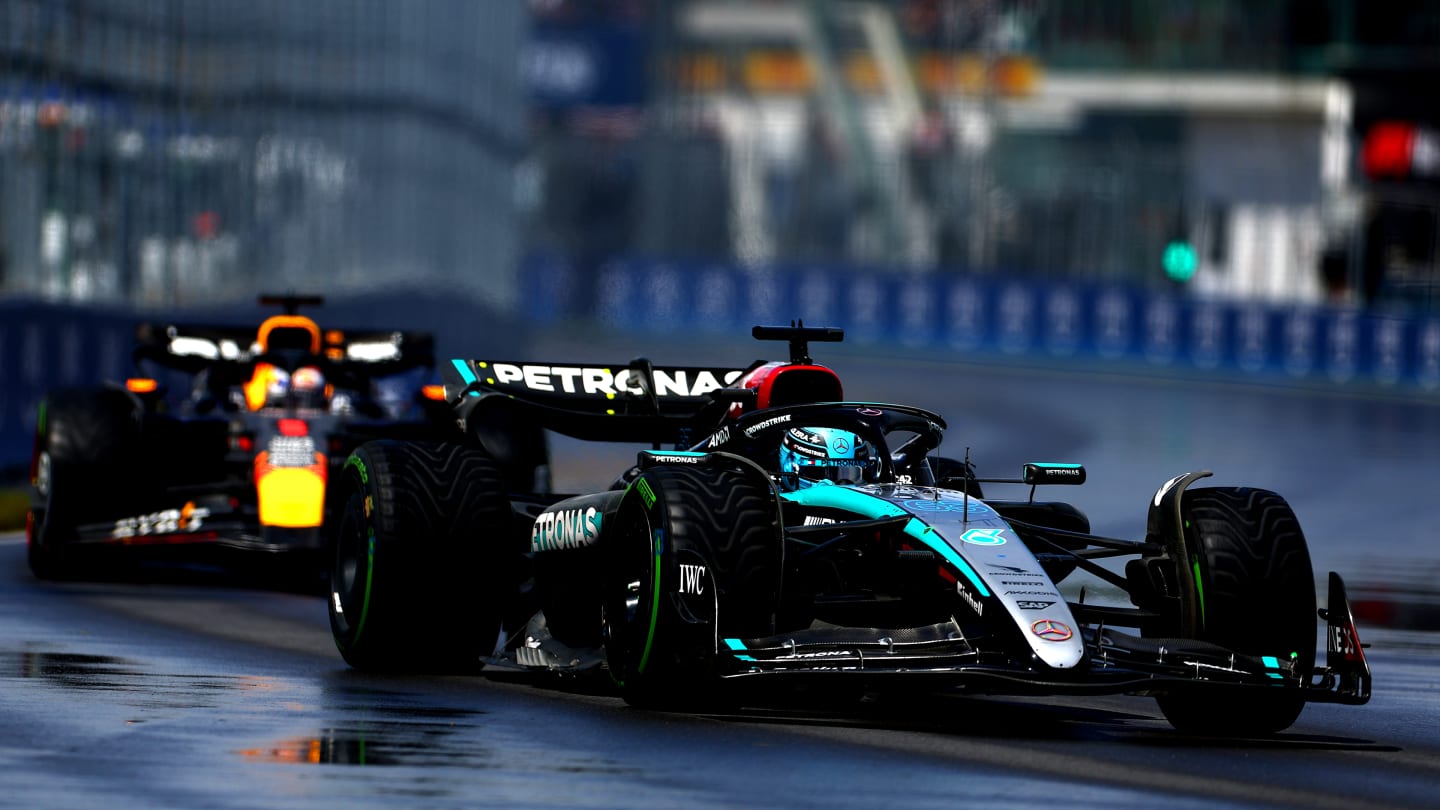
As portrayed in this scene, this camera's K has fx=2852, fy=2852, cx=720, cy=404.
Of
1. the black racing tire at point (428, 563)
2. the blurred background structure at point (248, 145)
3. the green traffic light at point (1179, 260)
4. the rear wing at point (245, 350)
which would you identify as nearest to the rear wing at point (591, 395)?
Answer: the black racing tire at point (428, 563)

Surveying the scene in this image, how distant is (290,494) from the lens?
50.3 ft

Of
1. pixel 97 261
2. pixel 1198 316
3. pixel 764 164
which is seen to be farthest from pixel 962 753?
pixel 764 164

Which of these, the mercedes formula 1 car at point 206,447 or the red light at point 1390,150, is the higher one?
the red light at point 1390,150

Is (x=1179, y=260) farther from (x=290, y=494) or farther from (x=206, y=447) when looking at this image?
(x=290, y=494)

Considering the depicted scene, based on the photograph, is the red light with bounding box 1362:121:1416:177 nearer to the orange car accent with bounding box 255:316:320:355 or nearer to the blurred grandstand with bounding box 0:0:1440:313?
the blurred grandstand with bounding box 0:0:1440:313

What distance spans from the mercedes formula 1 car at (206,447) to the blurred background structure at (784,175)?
480 cm

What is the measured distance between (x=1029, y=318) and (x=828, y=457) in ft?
147

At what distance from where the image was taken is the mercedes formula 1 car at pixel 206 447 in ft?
50.7

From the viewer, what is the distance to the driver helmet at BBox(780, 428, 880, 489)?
11039mm

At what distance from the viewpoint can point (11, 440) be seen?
849 inches

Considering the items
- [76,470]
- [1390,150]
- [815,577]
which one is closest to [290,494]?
[76,470]

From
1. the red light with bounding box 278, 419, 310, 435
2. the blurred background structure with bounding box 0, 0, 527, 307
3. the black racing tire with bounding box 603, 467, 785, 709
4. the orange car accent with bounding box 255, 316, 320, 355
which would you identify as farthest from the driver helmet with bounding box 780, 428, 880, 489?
the blurred background structure with bounding box 0, 0, 527, 307

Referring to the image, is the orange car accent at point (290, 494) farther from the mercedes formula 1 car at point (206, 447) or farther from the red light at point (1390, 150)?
the red light at point (1390, 150)

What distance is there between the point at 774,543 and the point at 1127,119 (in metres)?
61.8
